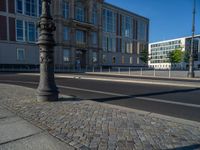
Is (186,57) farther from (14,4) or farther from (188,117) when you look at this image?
(188,117)

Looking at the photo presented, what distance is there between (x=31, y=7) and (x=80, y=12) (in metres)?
13.3

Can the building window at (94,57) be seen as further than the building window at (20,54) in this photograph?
Yes

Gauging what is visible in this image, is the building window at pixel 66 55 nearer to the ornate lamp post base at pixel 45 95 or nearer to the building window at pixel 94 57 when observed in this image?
the building window at pixel 94 57

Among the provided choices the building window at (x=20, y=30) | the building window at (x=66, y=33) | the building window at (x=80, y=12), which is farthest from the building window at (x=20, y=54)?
the building window at (x=80, y=12)

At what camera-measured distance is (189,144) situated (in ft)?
11.2

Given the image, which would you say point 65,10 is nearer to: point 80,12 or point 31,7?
point 80,12

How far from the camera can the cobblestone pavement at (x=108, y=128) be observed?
3.41m

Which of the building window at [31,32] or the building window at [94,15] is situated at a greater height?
the building window at [94,15]

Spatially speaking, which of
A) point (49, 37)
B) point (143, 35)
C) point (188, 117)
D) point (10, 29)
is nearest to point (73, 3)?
point (10, 29)

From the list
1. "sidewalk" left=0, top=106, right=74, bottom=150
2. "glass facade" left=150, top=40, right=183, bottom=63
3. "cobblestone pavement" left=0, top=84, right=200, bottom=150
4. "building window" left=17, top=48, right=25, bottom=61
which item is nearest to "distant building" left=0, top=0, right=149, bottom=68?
"building window" left=17, top=48, right=25, bottom=61

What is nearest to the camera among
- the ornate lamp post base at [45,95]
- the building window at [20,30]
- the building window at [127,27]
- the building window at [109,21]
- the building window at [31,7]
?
the ornate lamp post base at [45,95]

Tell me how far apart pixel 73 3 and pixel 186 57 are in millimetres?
62426

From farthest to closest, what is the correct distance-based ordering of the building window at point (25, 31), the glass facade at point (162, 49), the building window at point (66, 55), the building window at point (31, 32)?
the glass facade at point (162, 49), the building window at point (66, 55), the building window at point (31, 32), the building window at point (25, 31)

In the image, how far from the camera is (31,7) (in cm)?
3806
